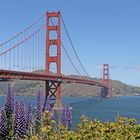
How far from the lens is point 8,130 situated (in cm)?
1623

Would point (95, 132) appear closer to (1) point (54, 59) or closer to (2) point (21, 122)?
(2) point (21, 122)

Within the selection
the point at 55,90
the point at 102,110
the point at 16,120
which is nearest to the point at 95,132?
the point at 16,120

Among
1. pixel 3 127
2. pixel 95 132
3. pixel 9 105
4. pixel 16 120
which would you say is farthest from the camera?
pixel 9 105

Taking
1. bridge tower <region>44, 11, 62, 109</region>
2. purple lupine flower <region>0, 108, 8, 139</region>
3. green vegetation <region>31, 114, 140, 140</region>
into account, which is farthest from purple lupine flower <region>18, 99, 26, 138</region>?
bridge tower <region>44, 11, 62, 109</region>

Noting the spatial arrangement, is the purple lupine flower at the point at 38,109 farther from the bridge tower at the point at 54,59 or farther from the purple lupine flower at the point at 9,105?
the bridge tower at the point at 54,59

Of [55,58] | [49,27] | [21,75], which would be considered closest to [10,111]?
[21,75]

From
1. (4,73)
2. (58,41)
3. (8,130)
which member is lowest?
(8,130)

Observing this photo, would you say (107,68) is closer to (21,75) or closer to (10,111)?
(21,75)

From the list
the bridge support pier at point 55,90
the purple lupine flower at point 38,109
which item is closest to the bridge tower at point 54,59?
the bridge support pier at point 55,90

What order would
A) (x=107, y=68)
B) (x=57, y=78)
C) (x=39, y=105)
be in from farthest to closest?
(x=107, y=68), (x=57, y=78), (x=39, y=105)

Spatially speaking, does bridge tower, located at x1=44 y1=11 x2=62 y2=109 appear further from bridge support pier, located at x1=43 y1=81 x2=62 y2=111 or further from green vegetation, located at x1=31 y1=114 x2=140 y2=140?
green vegetation, located at x1=31 y1=114 x2=140 y2=140

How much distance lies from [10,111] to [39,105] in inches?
38.5

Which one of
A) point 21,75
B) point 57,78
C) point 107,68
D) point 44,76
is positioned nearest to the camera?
point 21,75

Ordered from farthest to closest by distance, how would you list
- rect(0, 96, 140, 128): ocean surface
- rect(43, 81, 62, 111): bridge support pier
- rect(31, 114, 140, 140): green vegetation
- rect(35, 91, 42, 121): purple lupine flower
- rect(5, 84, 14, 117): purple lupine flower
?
rect(43, 81, 62, 111): bridge support pier → rect(0, 96, 140, 128): ocean surface → rect(35, 91, 42, 121): purple lupine flower → rect(5, 84, 14, 117): purple lupine flower → rect(31, 114, 140, 140): green vegetation
